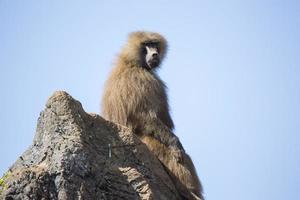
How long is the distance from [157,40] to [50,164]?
6.80 meters

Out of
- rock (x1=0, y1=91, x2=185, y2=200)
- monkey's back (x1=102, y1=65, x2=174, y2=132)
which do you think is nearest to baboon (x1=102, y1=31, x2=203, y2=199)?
monkey's back (x1=102, y1=65, x2=174, y2=132)

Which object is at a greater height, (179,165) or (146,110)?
(146,110)

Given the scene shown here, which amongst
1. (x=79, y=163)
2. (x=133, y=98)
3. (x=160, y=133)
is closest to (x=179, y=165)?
(x=160, y=133)

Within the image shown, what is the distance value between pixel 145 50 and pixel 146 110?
1.98 m

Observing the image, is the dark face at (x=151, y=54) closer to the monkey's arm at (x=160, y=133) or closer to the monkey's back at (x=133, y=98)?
A: the monkey's back at (x=133, y=98)

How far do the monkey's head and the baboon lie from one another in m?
0.02

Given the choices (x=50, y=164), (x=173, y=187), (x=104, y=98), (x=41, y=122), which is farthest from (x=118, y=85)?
(x=50, y=164)

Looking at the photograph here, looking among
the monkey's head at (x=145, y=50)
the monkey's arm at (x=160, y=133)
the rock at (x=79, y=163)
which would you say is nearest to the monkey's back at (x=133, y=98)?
the monkey's arm at (x=160, y=133)

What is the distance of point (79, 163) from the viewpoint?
6.97 meters

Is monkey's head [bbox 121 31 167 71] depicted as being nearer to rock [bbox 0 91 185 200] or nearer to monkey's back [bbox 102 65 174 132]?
monkey's back [bbox 102 65 174 132]

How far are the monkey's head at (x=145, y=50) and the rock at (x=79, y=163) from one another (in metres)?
4.16

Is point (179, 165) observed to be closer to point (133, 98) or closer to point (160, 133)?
point (160, 133)

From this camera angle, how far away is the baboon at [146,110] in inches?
424

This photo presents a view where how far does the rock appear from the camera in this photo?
6.69 metres
